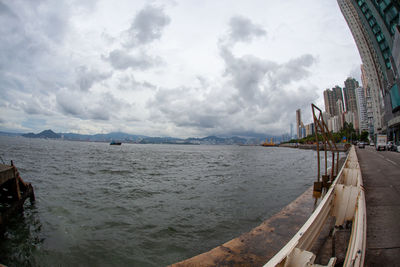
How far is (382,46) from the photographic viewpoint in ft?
140

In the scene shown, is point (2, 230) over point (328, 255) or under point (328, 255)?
under

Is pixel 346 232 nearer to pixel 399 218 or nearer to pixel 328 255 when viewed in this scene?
pixel 328 255

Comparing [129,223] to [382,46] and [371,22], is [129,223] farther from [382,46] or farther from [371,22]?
[382,46]

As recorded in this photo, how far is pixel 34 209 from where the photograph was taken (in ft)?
25.7

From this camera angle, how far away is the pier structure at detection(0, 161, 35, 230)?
6.66m

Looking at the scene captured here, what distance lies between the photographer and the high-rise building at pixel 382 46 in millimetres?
Result: 29375

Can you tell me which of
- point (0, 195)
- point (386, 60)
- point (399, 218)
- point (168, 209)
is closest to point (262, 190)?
point (168, 209)

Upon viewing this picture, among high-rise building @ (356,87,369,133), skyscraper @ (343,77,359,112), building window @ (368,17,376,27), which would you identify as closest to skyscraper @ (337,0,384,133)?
building window @ (368,17,376,27)

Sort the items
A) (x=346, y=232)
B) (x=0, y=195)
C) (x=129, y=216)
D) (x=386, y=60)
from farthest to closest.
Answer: (x=386, y=60) → (x=0, y=195) → (x=129, y=216) → (x=346, y=232)

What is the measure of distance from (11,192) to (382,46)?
62902mm

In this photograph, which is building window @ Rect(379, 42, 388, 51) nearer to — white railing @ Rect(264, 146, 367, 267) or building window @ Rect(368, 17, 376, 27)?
building window @ Rect(368, 17, 376, 27)

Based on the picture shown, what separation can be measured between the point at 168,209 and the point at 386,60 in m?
60.7

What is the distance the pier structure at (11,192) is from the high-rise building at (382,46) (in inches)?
1552

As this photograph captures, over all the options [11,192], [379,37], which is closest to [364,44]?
[379,37]
